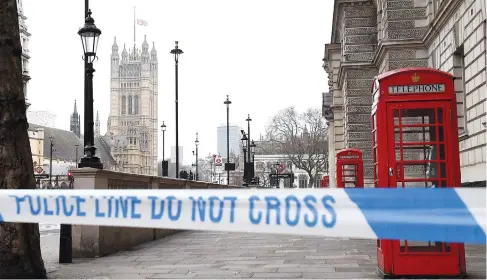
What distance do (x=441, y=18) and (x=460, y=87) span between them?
8.15ft

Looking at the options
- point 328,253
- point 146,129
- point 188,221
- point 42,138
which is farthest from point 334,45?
point 146,129

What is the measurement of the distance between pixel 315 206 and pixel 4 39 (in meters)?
5.31

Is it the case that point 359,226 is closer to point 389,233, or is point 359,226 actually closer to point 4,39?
point 389,233

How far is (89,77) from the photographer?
477 inches

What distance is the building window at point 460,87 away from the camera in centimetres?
1621

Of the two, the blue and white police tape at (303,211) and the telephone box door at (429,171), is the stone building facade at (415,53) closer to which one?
the telephone box door at (429,171)

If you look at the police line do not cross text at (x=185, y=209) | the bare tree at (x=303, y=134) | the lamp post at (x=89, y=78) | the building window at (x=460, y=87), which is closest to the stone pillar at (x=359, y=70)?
the building window at (x=460, y=87)

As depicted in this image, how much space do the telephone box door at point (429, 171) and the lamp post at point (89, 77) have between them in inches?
251

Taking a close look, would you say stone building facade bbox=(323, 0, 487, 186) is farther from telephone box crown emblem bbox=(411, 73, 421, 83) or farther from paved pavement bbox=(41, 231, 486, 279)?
telephone box crown emblem bbox=(411, 73, 421, 83)

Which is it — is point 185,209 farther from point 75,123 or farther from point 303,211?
point 75,123

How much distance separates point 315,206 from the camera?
16.6 ft

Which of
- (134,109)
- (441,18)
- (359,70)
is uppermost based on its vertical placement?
(134,109)

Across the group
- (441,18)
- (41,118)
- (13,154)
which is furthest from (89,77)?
(41,118)

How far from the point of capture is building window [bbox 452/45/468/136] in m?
16.2
